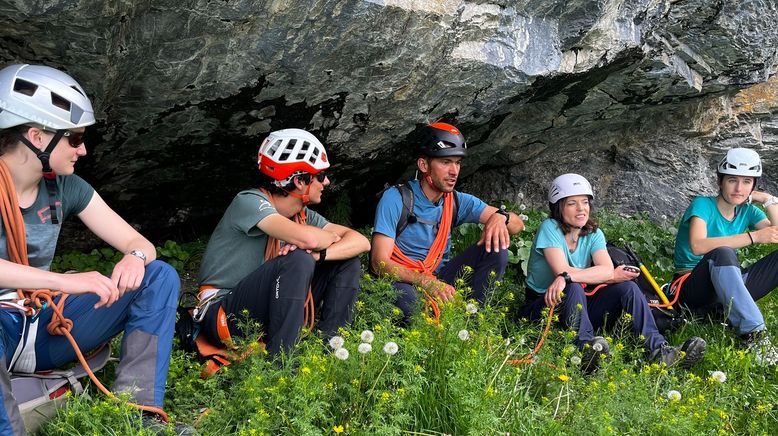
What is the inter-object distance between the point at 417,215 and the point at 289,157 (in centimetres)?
150

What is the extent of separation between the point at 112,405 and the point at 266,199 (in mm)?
1978

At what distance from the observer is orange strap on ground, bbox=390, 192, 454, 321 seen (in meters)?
6.57

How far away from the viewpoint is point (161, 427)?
4195 millimetres

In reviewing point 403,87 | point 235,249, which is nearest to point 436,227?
point 403,87

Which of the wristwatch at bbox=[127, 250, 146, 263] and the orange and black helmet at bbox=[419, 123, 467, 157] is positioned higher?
the orange and black helmet at bbox=[419, 123, 467, 157]

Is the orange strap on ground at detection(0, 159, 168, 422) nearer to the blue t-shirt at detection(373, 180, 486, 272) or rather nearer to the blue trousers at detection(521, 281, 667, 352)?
the blue t-shirt at detection(373, 180, 486, 272)

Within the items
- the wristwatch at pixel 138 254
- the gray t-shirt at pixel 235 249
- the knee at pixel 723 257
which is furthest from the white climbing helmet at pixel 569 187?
the wristwatch at pixel 138 254

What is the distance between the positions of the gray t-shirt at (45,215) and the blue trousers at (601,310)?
11.5 ft

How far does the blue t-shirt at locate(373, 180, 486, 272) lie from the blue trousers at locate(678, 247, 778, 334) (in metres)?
1.94

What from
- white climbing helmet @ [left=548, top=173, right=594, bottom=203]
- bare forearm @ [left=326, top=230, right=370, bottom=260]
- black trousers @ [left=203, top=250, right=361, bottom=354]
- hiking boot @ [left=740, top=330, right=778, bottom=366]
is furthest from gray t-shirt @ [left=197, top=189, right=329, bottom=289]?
hiking boot @ [left=740, top=330, right=778, bottom=366]

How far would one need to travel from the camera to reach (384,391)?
4.30 metres

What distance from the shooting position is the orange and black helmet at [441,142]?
21.5 ft

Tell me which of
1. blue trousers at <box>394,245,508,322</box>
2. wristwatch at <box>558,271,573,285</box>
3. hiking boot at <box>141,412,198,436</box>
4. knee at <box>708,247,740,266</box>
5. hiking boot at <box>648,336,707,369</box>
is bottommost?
hiking boot at <box>141,412,198,436</box>

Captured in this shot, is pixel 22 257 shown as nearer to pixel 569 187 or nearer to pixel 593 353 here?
pixel 593 353
